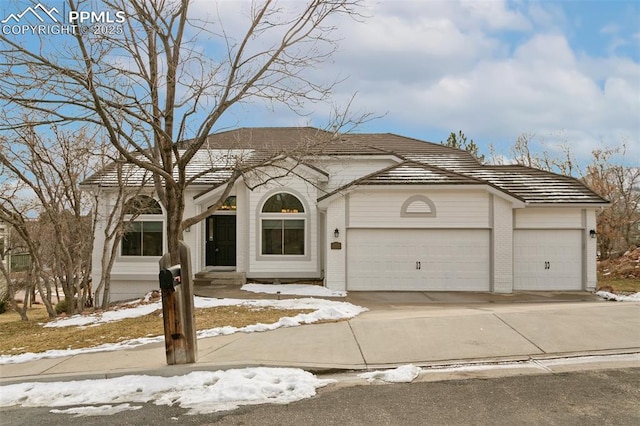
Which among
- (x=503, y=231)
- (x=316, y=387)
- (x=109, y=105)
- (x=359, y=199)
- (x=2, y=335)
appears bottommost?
(x=2, y=335)

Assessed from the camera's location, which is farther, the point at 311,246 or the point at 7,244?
the point at 7,244

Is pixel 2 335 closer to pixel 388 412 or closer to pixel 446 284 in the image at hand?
pixel 388 412

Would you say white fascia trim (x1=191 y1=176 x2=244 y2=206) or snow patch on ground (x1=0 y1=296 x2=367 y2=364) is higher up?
white fascia trim (x1=191 y1=176 x2=244 y2=206)

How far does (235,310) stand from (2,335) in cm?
554

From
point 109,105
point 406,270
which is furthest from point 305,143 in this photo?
point 406,270

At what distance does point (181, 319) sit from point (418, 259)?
383 inches

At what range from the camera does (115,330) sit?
372 inches

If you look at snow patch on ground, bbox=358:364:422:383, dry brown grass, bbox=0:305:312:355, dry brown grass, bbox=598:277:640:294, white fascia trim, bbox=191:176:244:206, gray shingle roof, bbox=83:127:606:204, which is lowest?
dry brown grass, bbox=598:277:640:294

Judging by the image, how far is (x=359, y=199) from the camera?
14797 mm

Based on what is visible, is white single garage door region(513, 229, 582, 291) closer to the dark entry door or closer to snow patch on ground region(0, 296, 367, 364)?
snow patch on ground region(0, 296, 367, 364)

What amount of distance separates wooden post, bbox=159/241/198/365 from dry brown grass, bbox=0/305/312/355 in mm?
2445

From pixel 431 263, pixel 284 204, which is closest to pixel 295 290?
pixel 284 204

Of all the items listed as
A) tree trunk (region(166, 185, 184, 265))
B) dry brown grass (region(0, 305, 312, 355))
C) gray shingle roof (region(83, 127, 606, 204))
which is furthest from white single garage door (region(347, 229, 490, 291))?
tree trunk (region(166, 185, 184, 265))

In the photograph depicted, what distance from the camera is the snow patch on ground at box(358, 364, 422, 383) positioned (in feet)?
19.4
